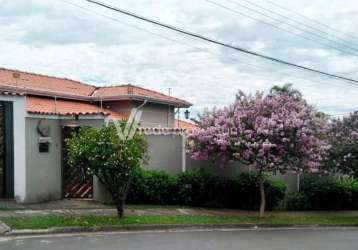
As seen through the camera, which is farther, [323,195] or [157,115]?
[157,115]

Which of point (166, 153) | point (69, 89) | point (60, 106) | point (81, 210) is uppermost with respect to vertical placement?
point (69, 89)

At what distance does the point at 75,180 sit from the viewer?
18.0m

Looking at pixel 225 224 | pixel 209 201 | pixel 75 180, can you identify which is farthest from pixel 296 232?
pixel 75 180

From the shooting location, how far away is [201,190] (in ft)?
63.9

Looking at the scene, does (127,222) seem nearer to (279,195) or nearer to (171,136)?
(171,136)

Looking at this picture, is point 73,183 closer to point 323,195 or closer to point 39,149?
point 39,149

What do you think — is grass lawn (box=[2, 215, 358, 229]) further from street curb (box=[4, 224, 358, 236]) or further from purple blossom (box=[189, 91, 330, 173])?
purple blossom (box=[189, 91, 330, 173])

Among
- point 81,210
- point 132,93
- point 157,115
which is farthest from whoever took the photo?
point 157,115

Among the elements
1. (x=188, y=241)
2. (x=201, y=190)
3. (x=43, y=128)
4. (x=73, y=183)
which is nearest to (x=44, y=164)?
(x=43, y=128)

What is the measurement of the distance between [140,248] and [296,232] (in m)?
6.48

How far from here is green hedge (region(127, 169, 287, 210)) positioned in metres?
18.2

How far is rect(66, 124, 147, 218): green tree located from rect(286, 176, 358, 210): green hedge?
32.6ft

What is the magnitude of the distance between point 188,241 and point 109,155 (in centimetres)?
335

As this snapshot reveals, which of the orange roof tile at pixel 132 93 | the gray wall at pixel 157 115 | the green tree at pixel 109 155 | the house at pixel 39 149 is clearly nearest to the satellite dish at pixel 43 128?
the house at pixel 39 149
